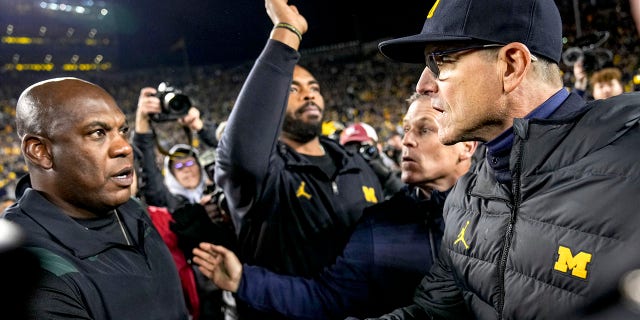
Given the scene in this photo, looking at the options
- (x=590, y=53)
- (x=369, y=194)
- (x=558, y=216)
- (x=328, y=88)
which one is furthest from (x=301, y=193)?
(x=328, y=88)

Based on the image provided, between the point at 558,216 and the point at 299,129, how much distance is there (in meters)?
1.56

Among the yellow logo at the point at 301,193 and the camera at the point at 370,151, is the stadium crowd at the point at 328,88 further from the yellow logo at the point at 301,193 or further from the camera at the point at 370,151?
the camera at the point at 370,151

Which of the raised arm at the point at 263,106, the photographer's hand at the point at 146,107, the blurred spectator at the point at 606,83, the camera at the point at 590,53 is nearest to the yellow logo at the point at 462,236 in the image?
the raised arm at the point at 263,106

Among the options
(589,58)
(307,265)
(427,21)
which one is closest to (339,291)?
(307,265)

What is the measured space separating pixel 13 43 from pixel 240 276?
42117 millimetres

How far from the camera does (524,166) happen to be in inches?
45.6

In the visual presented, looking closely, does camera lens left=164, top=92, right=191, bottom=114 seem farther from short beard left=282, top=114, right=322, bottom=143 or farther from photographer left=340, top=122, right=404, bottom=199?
photographer left=340, top=122, right=404, bottom=199

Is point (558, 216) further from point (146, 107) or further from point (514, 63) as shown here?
point (146, 107)

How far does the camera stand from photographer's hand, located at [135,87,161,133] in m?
2.93

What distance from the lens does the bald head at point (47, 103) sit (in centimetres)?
157

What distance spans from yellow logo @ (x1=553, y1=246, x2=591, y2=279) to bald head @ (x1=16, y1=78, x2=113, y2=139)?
151cm

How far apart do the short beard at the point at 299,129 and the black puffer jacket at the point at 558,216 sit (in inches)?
50.0

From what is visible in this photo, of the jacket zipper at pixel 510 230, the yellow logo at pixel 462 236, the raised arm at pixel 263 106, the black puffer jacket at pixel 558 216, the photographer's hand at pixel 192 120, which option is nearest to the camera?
the black puffer jacket at pixel 558 216

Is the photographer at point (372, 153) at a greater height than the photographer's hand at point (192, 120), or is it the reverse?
the photographer's hand at point (192, 120)
